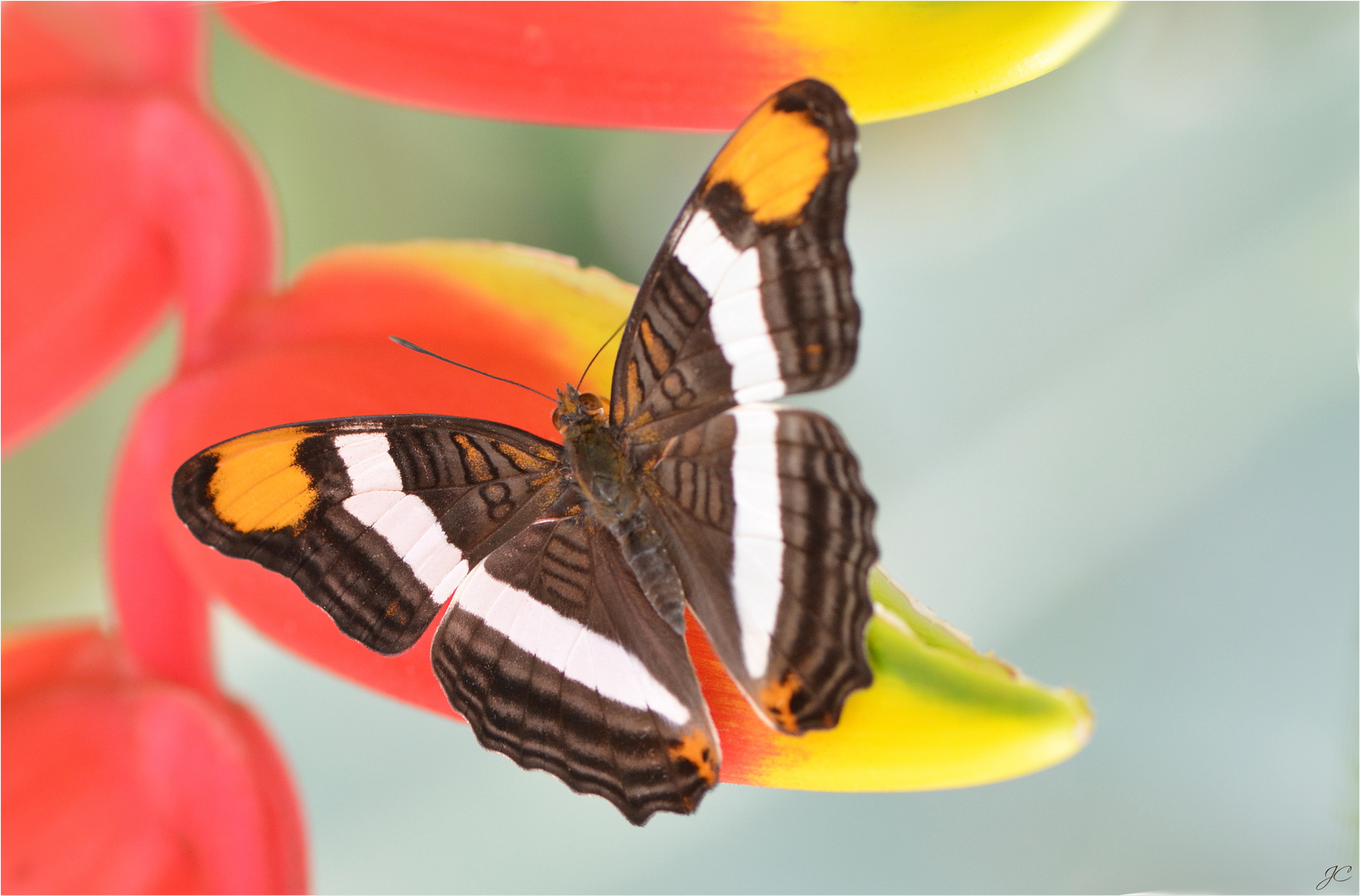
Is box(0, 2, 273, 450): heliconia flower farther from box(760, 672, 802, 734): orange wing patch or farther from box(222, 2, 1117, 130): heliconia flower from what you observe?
box(760, 672, 802, 734): orange wing patch

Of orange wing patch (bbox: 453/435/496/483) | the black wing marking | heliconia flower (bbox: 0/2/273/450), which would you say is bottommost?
the black wing marking

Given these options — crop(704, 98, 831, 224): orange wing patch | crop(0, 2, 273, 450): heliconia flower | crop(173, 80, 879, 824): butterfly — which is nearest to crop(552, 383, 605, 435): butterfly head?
crop(173, 80, 879, 824): butterfly

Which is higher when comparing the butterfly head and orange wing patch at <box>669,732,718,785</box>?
the butterfly head

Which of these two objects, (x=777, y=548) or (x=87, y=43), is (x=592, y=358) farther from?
(x=87, y=43)

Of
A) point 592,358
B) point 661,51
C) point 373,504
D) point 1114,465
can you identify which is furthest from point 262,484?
point 1114,465

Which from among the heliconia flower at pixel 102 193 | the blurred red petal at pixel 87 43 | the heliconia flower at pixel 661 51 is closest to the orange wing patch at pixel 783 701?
the heliconia flower at pixel 661 51

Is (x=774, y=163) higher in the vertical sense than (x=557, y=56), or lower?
lower

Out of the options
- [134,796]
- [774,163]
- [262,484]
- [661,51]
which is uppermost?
[661,51]

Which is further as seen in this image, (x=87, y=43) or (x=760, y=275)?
(x=87, y=43)
